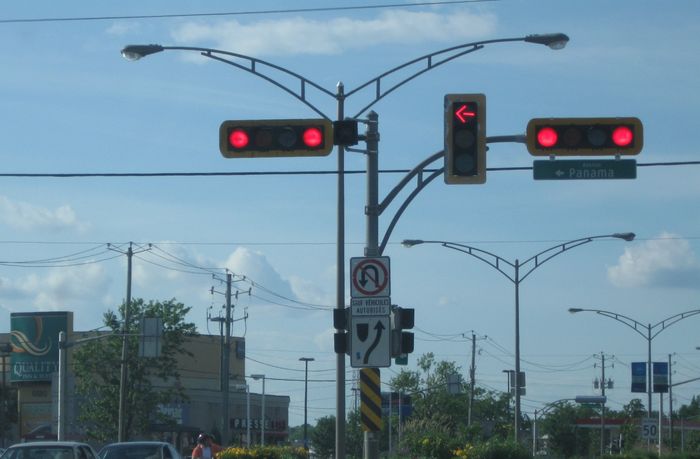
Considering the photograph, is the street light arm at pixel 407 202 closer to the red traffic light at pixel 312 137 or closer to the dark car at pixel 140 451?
the red traffic light at pixel 312 137

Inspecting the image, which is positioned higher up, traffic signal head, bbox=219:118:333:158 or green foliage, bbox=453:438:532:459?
traffic signal head, bbox=219:118:333:158

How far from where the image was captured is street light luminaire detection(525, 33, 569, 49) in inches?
712

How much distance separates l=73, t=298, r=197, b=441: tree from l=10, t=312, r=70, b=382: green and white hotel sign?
22.0 feet

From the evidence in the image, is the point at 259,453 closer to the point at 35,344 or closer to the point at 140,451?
the point at 140,451

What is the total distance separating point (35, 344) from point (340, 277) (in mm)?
57773

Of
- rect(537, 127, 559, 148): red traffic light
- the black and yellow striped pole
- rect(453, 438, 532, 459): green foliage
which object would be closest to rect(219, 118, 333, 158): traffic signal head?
rect(537, 127, 559, 148): red traffic light

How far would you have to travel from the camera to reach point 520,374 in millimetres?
44312

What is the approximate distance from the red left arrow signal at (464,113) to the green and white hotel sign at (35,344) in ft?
203

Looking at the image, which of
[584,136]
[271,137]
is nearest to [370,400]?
[271,137]

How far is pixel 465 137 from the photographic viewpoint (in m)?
16.2

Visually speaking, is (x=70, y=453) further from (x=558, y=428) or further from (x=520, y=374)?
(x=558, y=428)

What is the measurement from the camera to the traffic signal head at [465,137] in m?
16.2

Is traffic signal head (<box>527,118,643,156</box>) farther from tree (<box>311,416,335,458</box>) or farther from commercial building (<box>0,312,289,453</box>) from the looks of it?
tree (<box>311,416,335,458</box>)

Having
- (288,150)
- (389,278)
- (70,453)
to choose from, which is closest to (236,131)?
(288,150)
